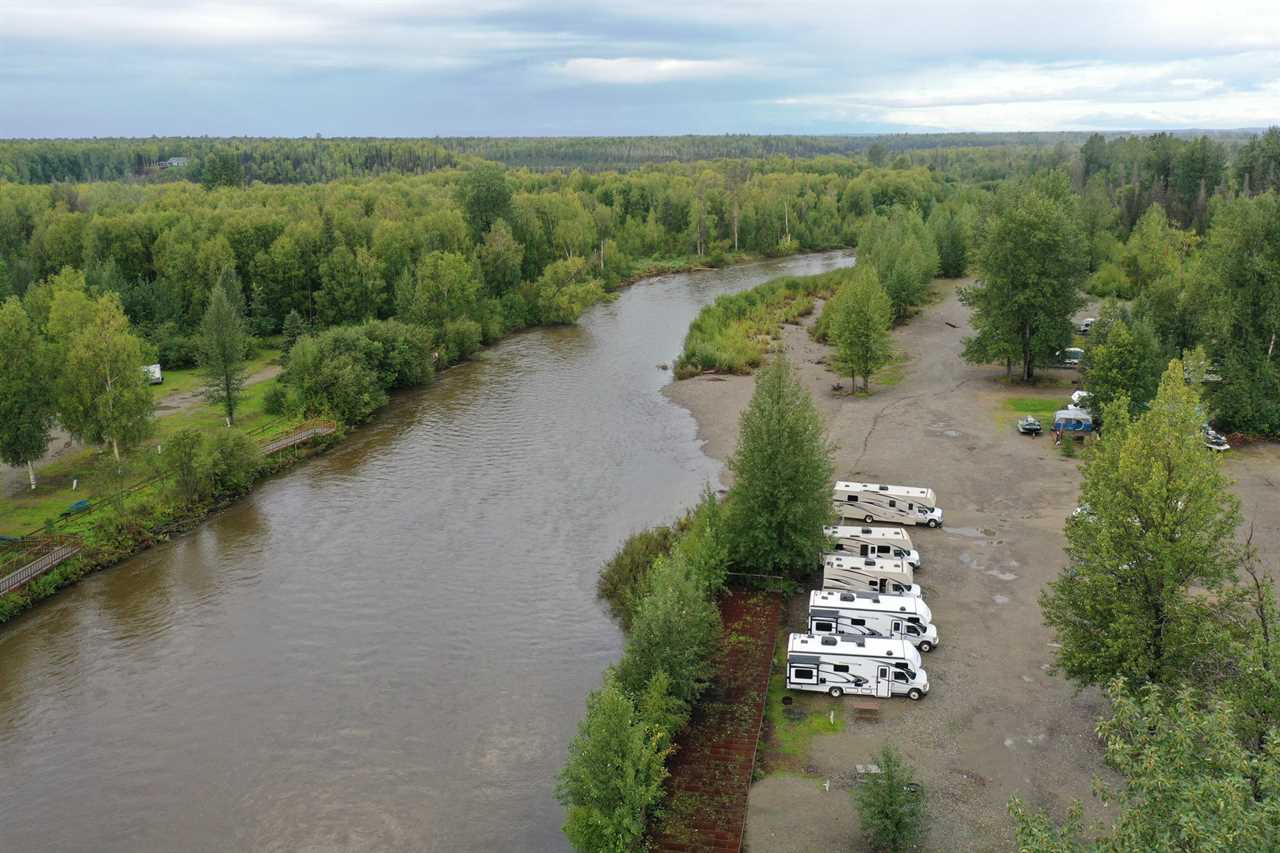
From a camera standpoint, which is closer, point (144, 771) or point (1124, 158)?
point (144, 771)

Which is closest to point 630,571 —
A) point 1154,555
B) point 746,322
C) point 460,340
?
point 1154,555

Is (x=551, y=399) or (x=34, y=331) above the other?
(x=34, y=331)

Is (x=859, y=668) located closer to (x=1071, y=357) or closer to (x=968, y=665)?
(x=968, y=665)

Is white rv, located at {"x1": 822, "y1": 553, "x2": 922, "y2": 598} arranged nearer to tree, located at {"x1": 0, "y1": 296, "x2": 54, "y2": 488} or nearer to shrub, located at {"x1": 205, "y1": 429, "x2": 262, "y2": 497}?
shrub, located at {"x1": 205, "y1": 429, "x2": 262, "y2": 497}

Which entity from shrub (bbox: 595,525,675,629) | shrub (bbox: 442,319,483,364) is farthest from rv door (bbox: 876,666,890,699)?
shrub (bbox: 442,319,483,364)

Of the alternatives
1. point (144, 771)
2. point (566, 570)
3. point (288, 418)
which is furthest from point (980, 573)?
point (288, 418)

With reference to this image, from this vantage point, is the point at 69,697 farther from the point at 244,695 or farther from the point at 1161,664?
the point at 1161,664
